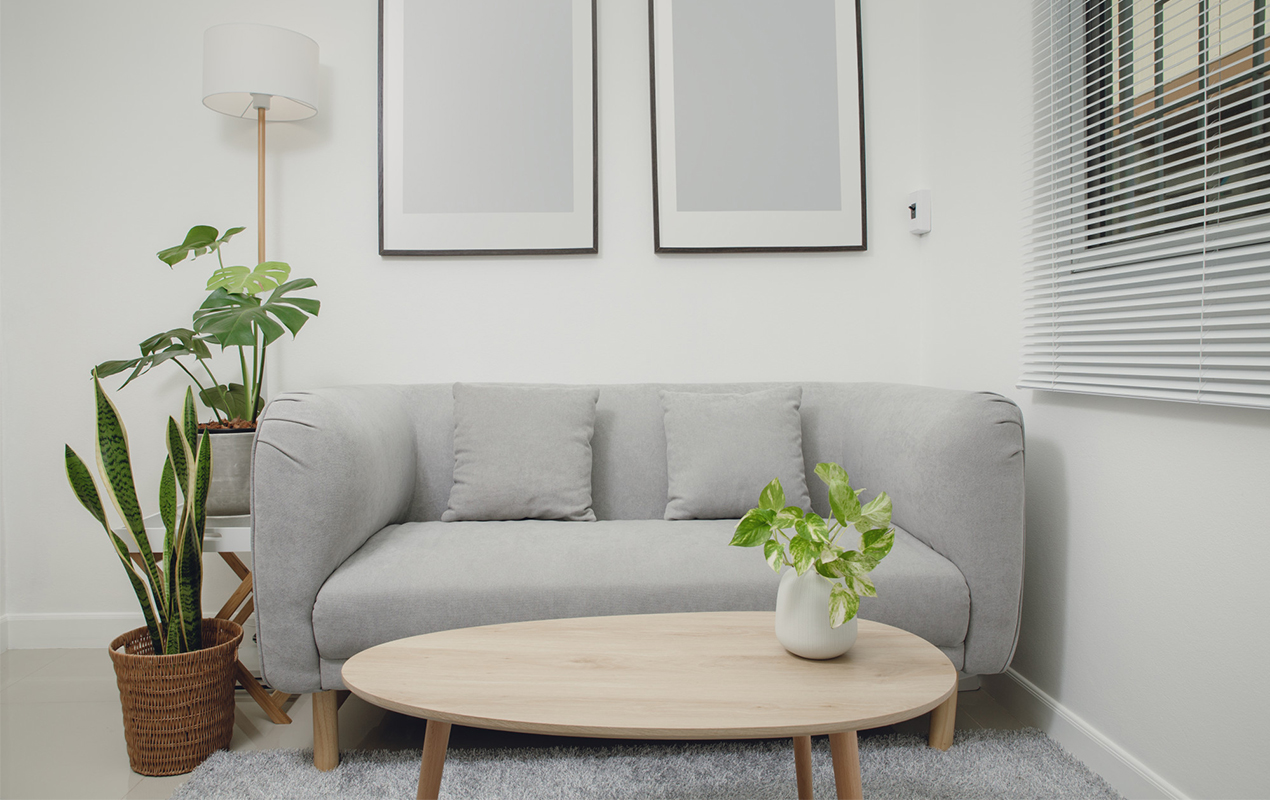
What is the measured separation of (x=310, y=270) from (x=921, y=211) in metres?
2.18

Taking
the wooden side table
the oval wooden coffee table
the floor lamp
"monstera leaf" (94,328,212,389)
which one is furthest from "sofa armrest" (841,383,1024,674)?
the floor lamp

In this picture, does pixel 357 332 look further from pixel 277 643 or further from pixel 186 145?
pixel 277 643

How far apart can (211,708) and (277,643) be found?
0.31 metres

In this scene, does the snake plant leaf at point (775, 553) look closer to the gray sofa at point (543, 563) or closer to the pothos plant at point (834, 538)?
the pothos plant at point (834, 538)

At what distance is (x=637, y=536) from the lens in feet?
5.97

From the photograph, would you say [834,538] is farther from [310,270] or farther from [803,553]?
[310,270]

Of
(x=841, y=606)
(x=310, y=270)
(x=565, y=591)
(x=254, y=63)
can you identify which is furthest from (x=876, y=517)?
(x=254, y=63)

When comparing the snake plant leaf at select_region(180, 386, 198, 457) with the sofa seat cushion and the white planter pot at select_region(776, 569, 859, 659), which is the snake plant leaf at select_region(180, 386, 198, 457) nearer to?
the sofa seat cushion

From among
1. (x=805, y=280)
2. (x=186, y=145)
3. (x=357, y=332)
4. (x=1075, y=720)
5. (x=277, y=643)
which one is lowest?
(x=1075, y=720)

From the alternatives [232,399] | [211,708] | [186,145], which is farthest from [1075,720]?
[186,145]

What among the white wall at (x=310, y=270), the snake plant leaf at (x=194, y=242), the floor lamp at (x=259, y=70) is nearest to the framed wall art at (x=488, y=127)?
the white wall at (x=310, y=270)

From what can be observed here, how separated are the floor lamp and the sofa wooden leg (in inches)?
54.1

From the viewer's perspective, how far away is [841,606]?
103cm

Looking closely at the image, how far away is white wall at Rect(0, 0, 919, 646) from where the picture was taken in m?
2.39
